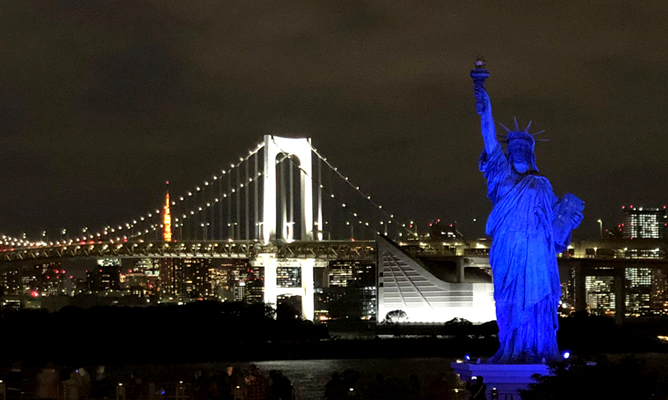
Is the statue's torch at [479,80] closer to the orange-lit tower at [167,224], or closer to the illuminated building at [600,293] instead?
the orange-lit tower at [167,224]

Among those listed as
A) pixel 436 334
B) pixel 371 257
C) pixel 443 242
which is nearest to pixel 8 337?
pixel 436 334

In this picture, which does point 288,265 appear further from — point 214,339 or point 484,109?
point 484,109

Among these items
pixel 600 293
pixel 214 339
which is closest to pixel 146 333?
pixel 214 339

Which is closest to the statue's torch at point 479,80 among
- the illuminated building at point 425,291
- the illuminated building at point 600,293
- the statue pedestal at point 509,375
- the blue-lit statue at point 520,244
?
the blue-lit statue at point 520,244

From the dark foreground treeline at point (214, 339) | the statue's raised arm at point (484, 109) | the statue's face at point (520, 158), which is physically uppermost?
the statue's raised arm at point (484, 109)

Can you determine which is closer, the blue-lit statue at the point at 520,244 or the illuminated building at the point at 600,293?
the blue-lit statue at the point at 520,244
